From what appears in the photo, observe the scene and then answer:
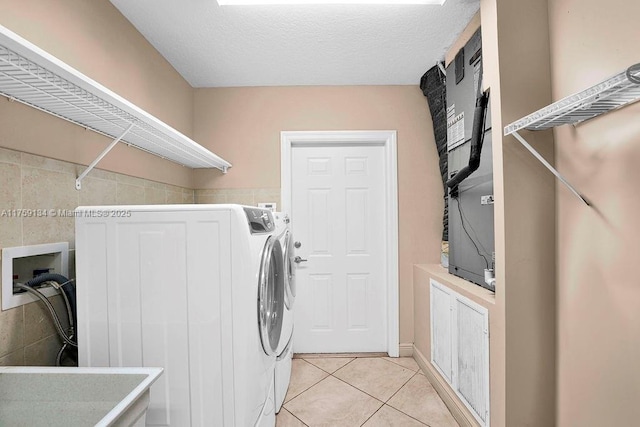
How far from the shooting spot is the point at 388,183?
8.54ft

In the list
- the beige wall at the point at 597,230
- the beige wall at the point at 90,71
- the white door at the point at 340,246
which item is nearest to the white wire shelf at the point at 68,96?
the beige wall at the point at 90,71

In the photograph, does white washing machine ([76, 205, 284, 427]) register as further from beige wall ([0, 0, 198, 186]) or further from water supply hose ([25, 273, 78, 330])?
beige wall ([0, 0, 198, 186])

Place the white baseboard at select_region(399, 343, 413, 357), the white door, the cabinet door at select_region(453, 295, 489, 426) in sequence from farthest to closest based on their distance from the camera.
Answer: the white door → the white baseboard at select_region(399, 343, 413, 357) → the cabinet door at select_region(453, 295, 489, 426)

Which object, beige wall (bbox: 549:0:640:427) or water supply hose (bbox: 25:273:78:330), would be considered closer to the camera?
beige wall (bbox: 549:0:640:427)

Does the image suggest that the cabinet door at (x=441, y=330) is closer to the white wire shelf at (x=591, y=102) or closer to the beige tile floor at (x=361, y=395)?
the beige tile floor at (x=361, y=395)

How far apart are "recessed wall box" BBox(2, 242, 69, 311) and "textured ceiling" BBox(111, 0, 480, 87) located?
1393 millimetres

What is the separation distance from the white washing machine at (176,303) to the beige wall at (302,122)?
1503 millimetres

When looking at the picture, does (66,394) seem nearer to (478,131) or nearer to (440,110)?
(478,131)

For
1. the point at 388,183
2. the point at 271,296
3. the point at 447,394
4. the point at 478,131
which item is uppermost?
the point at 478,131

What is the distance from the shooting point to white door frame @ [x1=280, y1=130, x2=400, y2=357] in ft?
8.39

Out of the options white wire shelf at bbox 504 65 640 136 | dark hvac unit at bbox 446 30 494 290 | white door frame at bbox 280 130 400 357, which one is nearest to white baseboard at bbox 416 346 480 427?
white door frame at bbox 280 130 400 357

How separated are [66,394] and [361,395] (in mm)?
1731

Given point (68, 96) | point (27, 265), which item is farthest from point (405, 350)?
point (68, 96)

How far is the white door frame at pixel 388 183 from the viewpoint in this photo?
2.56 m
